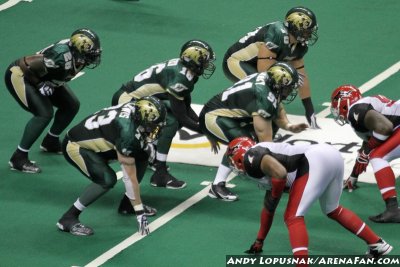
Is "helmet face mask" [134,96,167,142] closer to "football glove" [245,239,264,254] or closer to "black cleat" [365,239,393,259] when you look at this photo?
"football glove" [245,239,264,254]

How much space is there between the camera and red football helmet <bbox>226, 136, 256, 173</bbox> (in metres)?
11.7

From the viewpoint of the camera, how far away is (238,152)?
11750mm

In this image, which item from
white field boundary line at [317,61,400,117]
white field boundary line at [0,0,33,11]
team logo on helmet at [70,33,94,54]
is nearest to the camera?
team logo on helmet at [70,33,94,54]

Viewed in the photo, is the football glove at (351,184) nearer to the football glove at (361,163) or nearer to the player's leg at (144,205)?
the football glove at (361,163)

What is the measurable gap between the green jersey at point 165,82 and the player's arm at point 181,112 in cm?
6

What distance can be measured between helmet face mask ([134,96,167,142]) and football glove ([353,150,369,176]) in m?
2.46

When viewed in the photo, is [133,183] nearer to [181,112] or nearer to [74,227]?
[74,227]

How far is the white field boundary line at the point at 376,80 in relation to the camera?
650 inches

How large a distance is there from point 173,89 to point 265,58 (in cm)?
179

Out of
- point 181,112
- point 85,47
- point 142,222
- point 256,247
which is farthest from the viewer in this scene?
point 85,47

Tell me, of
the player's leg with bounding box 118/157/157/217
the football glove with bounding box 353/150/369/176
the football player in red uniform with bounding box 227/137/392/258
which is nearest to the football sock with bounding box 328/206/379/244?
the football player in red uniform with bounding box 227/137/392/258

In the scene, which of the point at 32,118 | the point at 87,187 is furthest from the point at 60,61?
the point at 87,187

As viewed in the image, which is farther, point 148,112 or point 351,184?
point 351,184

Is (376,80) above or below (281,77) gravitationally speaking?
below
